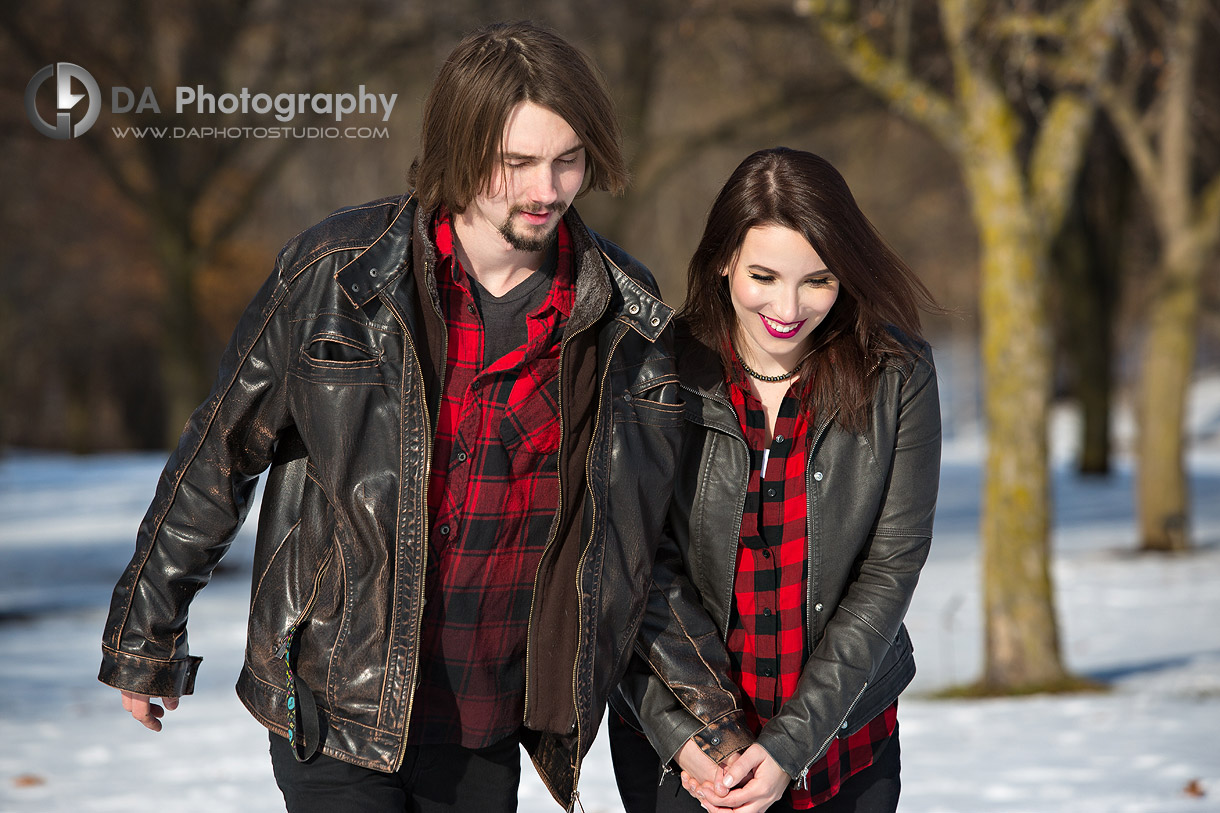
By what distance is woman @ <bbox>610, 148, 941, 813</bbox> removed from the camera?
241 cm

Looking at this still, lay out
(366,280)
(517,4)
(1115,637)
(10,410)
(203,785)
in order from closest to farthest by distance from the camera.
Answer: (366,280), (203,785), (1115,637), (517,4), (10,410)

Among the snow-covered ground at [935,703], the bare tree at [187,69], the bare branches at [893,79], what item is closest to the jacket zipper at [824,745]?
the snow-covered ground at [935,703]

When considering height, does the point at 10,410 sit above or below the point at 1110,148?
below

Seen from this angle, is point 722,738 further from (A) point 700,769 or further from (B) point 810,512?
(B) point 810,512

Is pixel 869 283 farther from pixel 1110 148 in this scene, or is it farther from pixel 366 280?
pixel 1110 148

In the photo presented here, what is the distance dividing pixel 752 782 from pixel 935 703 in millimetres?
4371

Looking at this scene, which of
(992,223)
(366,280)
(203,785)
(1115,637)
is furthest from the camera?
(1115,637)

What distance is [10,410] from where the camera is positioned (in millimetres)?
30844

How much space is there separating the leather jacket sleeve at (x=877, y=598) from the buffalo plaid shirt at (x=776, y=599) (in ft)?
0.23

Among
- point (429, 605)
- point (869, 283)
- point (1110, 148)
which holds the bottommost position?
point (429, 605)

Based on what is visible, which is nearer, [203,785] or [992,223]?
[203,785]

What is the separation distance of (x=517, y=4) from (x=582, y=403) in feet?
34.5

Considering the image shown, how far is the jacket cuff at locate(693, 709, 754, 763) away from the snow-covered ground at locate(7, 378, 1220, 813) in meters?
2.48

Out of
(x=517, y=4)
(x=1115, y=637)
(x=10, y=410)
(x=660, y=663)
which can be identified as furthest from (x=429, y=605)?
(x=10, y=410)
